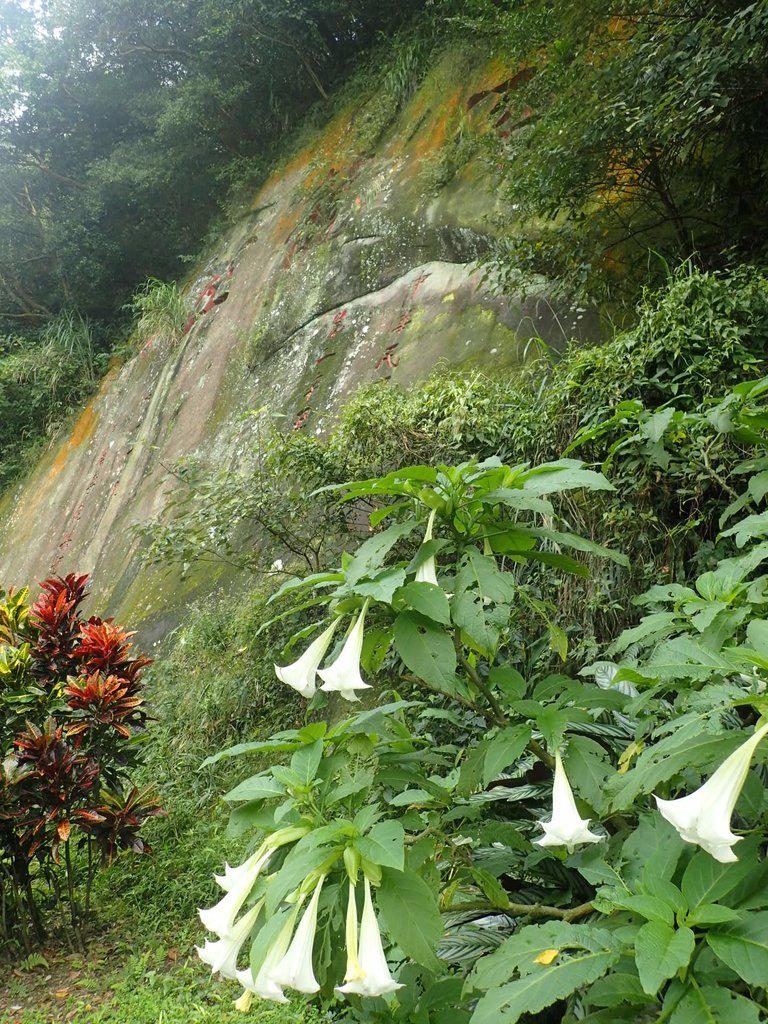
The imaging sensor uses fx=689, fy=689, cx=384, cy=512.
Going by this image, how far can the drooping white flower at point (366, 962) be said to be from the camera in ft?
2.77

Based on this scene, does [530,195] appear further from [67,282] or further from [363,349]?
[67,282]

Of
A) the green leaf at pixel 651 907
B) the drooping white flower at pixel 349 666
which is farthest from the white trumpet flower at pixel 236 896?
the green leaf at pixel 651 907

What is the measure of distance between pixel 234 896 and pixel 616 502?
2.24 metres

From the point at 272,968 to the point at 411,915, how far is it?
0.19m

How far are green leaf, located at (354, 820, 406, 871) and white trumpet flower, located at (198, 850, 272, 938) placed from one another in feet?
0.55

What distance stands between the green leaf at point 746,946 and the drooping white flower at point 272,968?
50 cm

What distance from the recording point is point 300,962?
0.88 metres

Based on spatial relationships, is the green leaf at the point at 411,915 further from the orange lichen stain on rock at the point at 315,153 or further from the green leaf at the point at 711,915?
the orange lichen stain on rock at the point at 315,153

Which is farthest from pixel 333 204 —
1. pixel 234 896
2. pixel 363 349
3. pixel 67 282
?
pixel 234 896

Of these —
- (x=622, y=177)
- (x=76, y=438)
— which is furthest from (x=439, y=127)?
(x=76, y=438)

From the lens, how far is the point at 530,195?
147 inches

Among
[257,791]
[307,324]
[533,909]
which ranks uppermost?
[257,791]

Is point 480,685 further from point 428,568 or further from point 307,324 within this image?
point 307,324

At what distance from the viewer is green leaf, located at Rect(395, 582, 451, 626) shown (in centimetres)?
102
